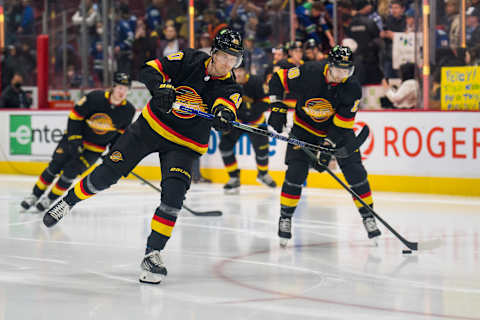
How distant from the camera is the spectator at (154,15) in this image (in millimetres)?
10852

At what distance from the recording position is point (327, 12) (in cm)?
959

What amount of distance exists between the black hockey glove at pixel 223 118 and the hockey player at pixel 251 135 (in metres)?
4.62

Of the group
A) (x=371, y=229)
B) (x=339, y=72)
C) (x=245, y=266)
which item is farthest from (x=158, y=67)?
(x=371, y=229)

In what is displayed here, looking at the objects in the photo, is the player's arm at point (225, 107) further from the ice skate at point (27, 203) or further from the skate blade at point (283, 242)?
the ice skate at point (27, 203)

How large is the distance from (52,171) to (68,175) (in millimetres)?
319

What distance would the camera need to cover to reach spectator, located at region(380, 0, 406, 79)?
8.90m

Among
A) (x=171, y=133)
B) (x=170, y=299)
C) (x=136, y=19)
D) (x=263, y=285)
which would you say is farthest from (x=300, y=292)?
(x=136, y=19)

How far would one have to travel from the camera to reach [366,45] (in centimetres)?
921

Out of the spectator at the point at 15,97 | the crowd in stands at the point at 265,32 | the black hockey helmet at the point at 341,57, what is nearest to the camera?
the black hockey helmet at the point at 341,57

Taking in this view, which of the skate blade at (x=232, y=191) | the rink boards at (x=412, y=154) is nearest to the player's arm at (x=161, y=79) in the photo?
the rink boards at (x=412, y=154)

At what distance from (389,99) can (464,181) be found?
1.25 metres

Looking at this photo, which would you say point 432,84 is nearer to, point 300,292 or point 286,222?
point 286,222

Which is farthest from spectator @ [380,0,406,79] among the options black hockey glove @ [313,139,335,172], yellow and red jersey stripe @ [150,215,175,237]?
yellow and red jersey stripe @ [150,215,175,237]

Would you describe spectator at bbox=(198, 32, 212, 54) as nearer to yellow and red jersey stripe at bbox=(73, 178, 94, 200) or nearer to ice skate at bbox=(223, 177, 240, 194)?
ice skate at bbox=(223, 177, 240, 194)
